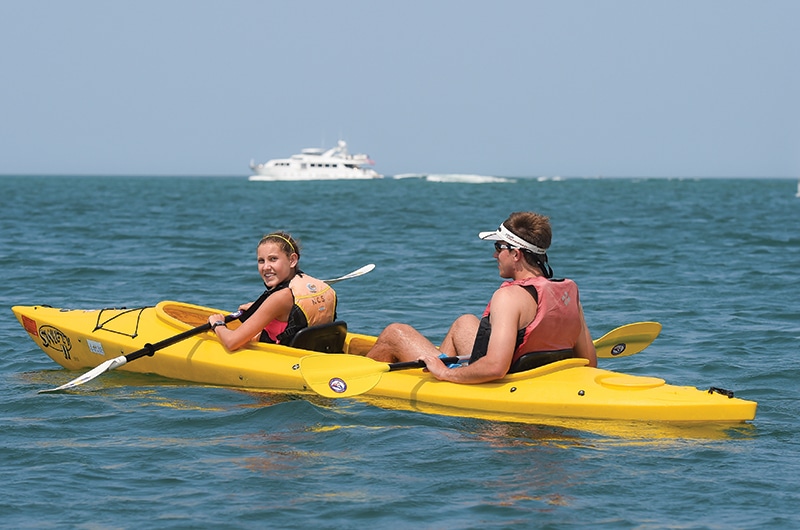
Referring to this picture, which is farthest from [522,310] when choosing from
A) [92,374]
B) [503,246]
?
[92,374]

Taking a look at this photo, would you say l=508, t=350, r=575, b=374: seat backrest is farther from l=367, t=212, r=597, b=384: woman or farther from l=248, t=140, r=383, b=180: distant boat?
l=248, t=140, r=383, b=180: distant boat

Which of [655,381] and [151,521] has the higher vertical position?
[655,381]

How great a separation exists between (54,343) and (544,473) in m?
4.74

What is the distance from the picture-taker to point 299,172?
4131 inches

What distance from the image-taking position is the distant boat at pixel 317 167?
105 m

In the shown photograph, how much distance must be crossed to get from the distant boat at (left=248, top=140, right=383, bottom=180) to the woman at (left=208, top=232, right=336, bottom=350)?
323ft

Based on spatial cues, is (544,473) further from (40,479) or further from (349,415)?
(40,479)

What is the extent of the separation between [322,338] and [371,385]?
101cm

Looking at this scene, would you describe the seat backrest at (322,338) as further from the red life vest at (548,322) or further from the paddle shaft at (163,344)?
the red life vest at (548,322)

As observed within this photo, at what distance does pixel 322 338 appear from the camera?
7.08 metres

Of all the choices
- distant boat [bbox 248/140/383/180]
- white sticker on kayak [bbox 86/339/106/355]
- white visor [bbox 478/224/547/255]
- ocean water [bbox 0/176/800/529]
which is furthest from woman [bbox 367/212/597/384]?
distant boat [bbox 248/140/383/180]

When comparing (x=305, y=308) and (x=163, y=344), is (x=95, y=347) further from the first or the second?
(x=305, y=308)

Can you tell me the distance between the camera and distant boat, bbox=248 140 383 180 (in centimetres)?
10531

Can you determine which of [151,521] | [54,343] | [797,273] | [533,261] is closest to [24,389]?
[54,343]
